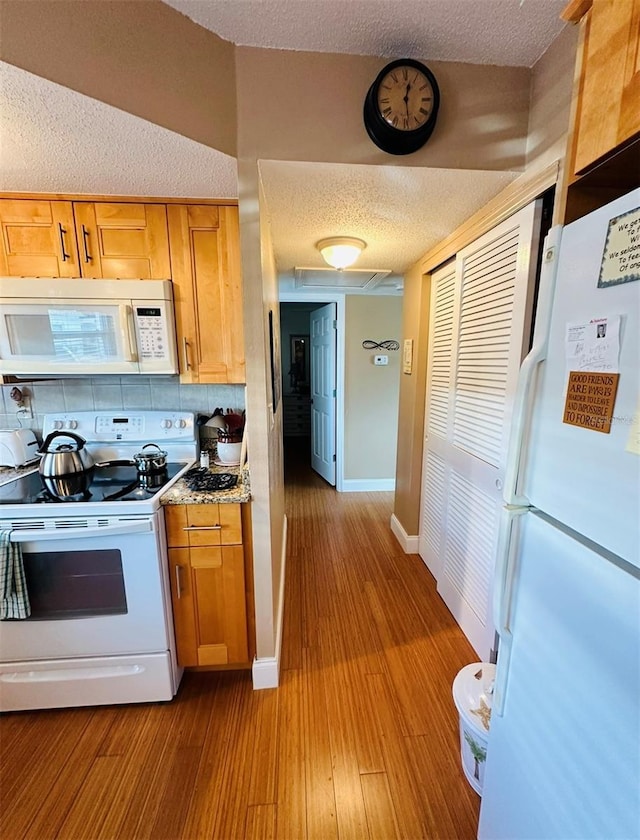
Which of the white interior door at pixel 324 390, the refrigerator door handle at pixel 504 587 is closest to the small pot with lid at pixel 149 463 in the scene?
the refrigerator door handle at pixel 504 587

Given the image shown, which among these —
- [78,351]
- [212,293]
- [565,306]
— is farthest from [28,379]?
[565,306]

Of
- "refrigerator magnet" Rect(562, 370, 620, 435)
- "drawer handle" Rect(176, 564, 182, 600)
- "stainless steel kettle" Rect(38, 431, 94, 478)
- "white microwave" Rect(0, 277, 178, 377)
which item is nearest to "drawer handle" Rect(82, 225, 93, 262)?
"white microwave" Rect(0, 277, 178, 377)

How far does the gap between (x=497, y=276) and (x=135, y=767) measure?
Result: 2.50 metres

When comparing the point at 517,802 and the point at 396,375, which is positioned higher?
the point at 396,375

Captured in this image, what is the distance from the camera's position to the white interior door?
3.62m

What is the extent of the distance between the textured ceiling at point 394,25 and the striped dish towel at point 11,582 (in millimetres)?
1926

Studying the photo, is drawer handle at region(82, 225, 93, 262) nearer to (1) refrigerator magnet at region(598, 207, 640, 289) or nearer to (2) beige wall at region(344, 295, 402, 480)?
(1) refrigerator magnet at region(598, 207, 640, 289)

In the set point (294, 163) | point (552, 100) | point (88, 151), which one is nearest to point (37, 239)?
point (88, 151)

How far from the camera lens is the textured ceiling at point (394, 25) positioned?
978mm

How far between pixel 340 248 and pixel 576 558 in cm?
180

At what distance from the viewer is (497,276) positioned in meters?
1.51

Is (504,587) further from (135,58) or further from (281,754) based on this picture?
(135,58)

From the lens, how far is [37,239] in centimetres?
153

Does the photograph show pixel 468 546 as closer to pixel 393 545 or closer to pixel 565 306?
pixel 393 545
